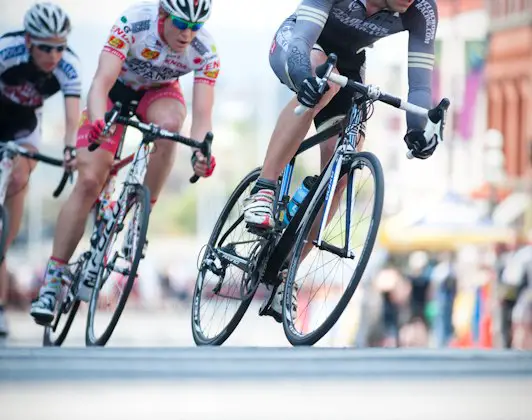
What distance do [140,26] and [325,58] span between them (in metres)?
1.46

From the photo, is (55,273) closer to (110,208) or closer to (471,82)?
(110,208)

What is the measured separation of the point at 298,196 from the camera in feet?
24.8

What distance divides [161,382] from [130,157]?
4191 mm

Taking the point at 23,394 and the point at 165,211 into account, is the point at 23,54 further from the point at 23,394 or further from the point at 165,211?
the point at 165,211

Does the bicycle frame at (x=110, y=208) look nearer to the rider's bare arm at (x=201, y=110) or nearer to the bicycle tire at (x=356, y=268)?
the rider's bare arm at (x=201, y=110)

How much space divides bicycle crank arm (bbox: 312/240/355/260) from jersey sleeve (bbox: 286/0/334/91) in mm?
726

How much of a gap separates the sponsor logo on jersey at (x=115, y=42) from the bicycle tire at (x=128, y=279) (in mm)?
778

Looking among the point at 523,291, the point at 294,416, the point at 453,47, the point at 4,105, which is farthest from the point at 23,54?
the point at 453,47

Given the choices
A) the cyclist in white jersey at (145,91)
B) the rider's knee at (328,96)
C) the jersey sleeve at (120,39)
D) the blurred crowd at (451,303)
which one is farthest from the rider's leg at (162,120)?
the blurred crowd at (451,303)

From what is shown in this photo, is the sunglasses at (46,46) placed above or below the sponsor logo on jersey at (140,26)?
above

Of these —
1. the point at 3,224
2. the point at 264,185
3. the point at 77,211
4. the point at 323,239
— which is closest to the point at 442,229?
the point at 3,224

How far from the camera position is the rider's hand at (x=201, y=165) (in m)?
8.40

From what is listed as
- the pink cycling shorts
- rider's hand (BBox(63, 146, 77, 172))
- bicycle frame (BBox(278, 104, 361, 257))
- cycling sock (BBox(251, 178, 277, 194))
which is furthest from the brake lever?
rider's hand (BBox(63, 146, 77, 172))

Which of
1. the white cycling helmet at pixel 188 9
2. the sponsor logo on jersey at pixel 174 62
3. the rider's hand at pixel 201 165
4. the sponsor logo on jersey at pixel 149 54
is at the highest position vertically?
the white cycling helmet at pixel 188 9
